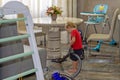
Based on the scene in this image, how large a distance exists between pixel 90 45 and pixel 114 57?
121cm

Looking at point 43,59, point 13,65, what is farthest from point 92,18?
point 13,65

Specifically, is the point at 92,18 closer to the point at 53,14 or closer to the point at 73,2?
the point at 73,2

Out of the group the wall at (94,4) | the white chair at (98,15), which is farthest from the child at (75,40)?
the wall at (94,4)

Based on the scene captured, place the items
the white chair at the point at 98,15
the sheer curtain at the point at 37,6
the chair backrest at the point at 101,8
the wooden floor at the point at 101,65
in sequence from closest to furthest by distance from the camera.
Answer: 1. the wooden floor at the point at 101,65
2. the white chair at the point at 98,15
3. the sheer curtain at the point at 37,6
4. the chair backrest at the point at 101,8

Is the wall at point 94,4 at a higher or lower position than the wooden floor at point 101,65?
higher

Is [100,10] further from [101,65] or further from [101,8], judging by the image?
[101,65]

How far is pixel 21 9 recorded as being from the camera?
1962mm

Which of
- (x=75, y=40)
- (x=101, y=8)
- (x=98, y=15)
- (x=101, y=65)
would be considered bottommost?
(x=101, y=65)

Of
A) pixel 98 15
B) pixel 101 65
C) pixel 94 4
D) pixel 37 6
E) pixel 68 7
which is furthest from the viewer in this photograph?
pixel 94 4

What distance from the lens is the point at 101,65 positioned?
4582 mm

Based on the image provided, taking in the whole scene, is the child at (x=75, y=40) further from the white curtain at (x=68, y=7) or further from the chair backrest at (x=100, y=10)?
the white curtain at (x=68, y=7)

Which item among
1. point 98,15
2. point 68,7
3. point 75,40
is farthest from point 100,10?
point 75,40

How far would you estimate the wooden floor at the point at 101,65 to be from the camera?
3961 millimetres

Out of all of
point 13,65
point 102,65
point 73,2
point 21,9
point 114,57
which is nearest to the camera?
point 21,9
